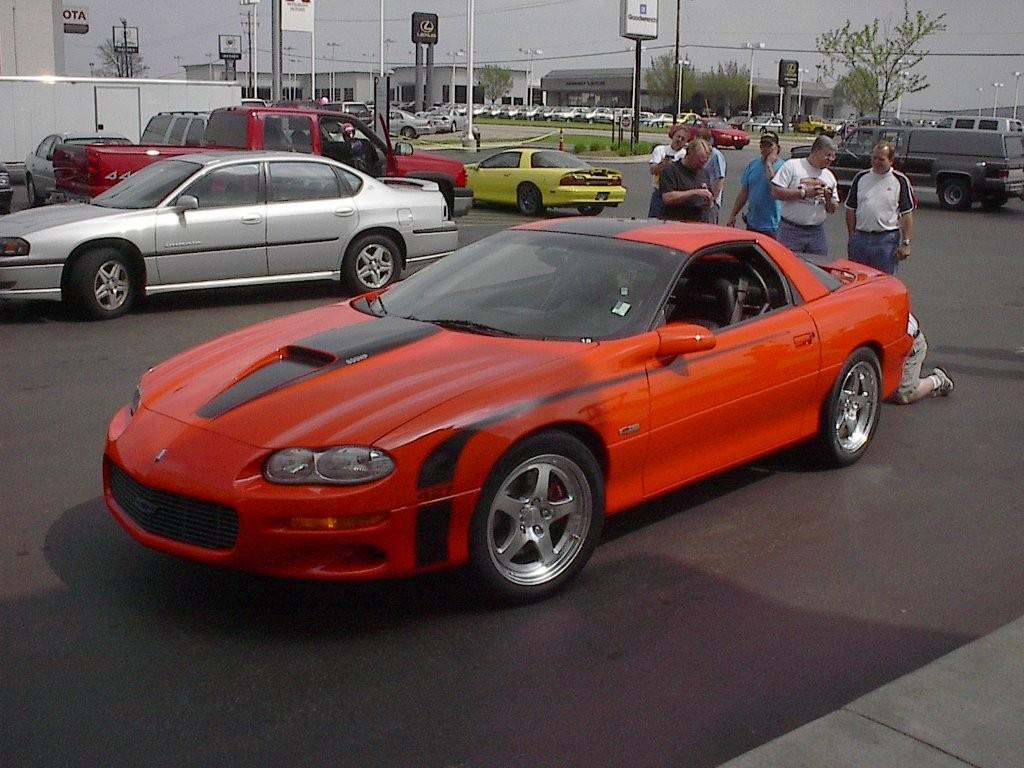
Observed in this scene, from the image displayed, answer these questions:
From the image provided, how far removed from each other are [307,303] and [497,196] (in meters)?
11.4

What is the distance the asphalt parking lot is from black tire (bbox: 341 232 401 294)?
5503 millimetres

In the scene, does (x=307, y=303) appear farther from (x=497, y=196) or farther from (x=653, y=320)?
(x=497, y=196)

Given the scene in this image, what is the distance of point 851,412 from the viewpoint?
6586 mm

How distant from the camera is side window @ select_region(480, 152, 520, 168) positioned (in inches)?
902

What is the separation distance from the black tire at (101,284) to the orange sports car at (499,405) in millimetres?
5402

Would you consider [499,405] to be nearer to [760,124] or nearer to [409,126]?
[409,126]

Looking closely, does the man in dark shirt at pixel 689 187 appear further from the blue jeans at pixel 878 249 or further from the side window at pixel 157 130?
the side window at pixel 157 130

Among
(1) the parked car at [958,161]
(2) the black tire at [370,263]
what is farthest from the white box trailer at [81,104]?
(2) the black tire at [370,263]

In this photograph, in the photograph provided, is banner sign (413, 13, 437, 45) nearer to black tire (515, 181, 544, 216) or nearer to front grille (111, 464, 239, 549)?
black tire (515, 181, 544, 216)

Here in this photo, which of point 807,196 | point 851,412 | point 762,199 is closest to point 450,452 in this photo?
point 851,412

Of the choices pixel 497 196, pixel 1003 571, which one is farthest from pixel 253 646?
pixel 497 196

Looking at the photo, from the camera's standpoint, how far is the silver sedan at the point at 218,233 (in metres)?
10.6

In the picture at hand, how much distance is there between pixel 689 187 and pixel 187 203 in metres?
4.46

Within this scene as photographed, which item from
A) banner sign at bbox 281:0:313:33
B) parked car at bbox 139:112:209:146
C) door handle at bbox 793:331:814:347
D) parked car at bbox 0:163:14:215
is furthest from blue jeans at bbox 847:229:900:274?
banner sign at bbox 281:0:313:33
